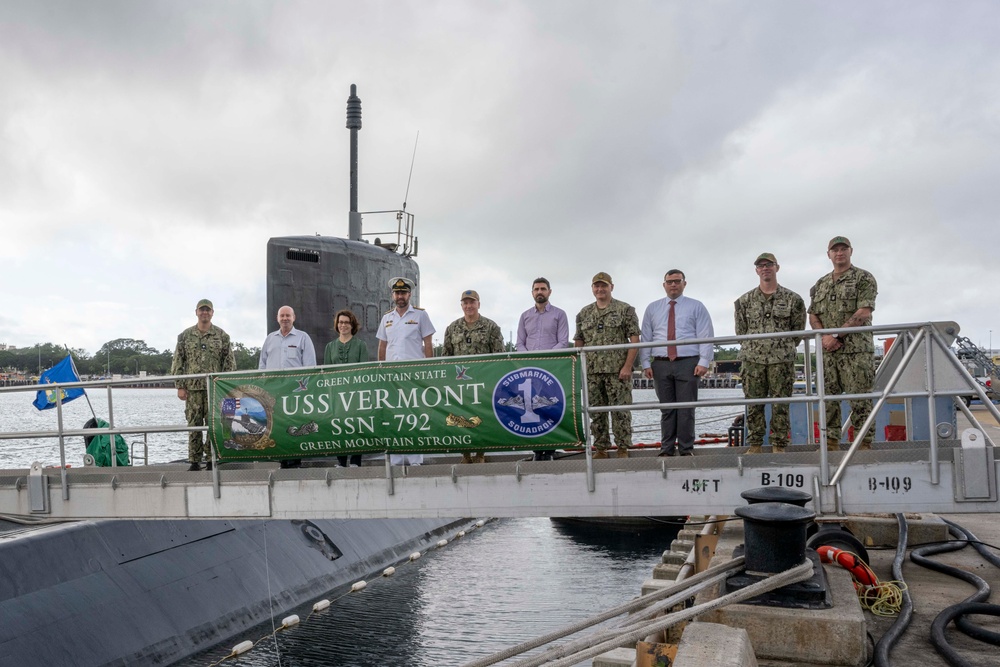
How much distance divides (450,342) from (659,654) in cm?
425

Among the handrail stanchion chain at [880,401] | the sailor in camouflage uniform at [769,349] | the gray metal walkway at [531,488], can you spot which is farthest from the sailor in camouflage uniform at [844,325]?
the handrail stanchion chain at [880,401]

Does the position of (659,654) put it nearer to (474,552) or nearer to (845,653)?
(845,653)

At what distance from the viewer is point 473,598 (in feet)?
43.5

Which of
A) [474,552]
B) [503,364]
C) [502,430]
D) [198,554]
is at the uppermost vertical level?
[503,364]

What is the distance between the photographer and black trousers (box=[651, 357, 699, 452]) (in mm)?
7277

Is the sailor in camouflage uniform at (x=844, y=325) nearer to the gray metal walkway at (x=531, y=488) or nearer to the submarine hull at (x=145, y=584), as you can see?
the gray metal walkway at (x=531, y=488)

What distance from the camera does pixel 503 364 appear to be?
21.8 feet

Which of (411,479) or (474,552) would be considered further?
(474,552)

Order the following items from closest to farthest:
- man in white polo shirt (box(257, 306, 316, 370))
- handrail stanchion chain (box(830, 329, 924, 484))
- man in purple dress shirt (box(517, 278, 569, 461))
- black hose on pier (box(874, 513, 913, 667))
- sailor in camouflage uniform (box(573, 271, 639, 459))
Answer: black hose on pier (box(874, 513, 913, 667)), handrail stanchion chain (box(830, 329, 924, 484)), sailor in camouflage uniform (box(573, 271, 639, 459)), man in purple dress shirt (box(517, 278, 569, 461)), man in white polo shirt (box(257, 306, 316, 370))

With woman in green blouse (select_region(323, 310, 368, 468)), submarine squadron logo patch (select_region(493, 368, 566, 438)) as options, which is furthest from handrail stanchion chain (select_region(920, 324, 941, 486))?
woman in green blouse (select_region(323, 310, 368, 468))

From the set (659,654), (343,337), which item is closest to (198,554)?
(343,337)

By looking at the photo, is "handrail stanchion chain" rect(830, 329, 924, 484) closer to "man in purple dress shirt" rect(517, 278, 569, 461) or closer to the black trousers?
the black trousers

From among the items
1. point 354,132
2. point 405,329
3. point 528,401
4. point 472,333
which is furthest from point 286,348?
point 354,132

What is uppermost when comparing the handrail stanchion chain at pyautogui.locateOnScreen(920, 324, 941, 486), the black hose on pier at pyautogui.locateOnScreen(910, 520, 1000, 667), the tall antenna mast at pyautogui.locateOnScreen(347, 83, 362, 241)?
the tall antenna mast at pyautogui.locateOnScreen(347, 83, 362, 241)
